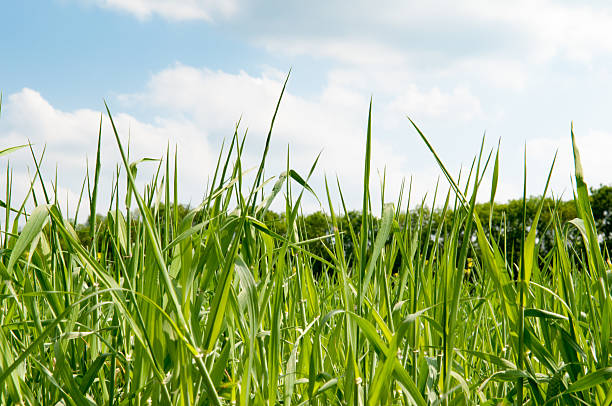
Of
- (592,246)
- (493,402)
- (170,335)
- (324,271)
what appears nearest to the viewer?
(170,335)

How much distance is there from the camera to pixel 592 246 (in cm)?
91

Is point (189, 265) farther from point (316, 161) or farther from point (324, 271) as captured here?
point (324, 271)

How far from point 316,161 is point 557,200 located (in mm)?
604

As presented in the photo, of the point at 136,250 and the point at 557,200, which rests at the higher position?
the point at 557,200

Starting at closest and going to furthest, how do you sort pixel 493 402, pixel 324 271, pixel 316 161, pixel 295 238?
1. pixel 493 402
2. pixel 316 161
3. pixel 295 238
4. pixel 324 271

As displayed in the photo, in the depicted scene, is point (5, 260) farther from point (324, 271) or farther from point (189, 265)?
point (324, 271)

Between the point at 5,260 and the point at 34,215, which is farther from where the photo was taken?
the point at 5,260

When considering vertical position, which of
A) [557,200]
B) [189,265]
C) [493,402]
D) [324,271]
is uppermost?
[557,200]

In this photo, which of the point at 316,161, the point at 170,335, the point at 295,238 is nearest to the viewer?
the point at 170,335

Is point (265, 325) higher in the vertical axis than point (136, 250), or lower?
lower

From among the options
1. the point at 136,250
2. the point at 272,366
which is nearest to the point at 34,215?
the point at 136,250

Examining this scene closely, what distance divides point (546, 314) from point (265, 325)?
76 centimetres

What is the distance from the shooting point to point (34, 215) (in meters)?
0.77

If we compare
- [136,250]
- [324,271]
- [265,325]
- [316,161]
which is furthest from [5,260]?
[324,271]
